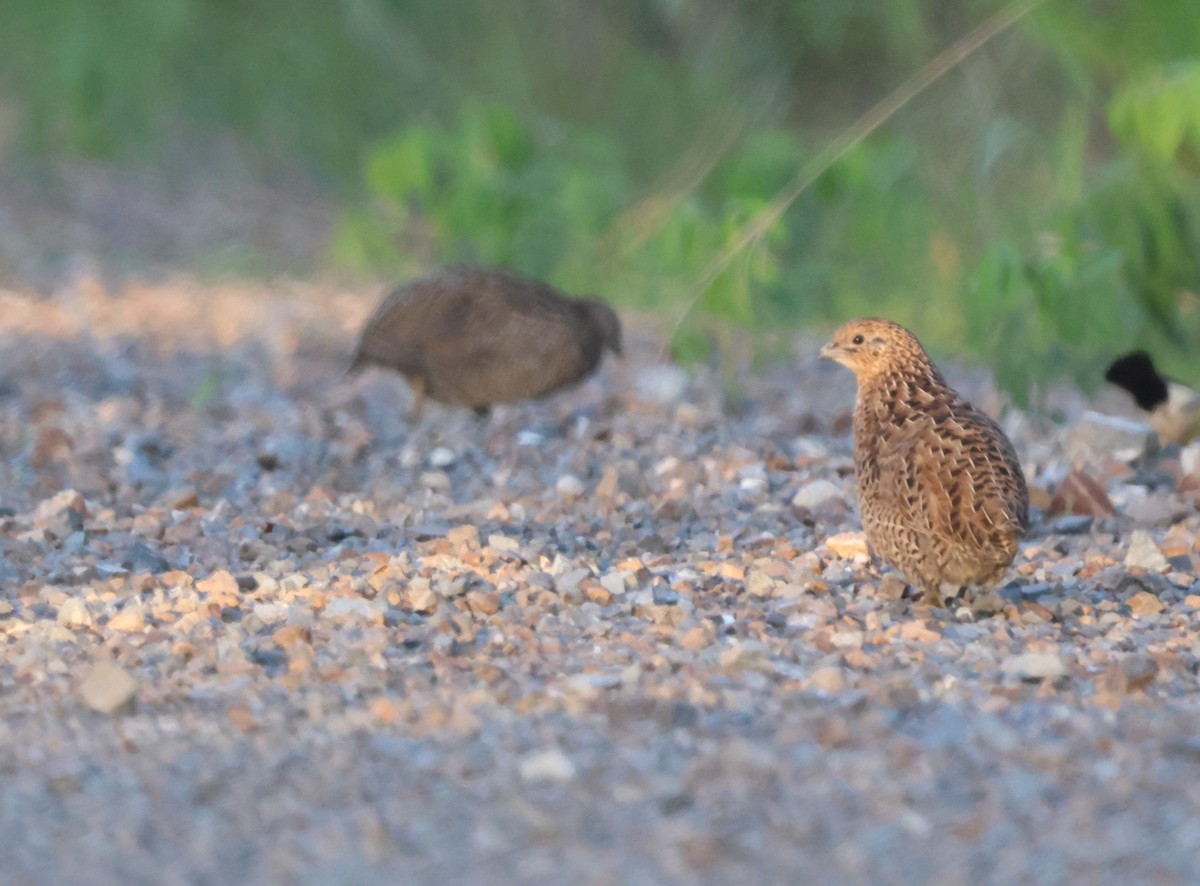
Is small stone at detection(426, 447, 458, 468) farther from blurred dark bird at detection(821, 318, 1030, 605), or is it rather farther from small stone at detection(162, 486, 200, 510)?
blurred dark bird at detection(821, 318, 1030, 605)

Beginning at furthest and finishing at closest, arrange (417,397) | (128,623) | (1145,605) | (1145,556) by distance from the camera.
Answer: (417,397) → (1145,556) → (1145,605) → (128,623)

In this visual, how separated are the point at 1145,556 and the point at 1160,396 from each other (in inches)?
67.4

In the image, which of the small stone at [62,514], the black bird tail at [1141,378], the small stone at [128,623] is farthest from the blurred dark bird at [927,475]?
the small stone at [62,514]

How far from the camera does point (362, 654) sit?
3.94 m

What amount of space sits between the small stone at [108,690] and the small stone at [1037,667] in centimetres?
179

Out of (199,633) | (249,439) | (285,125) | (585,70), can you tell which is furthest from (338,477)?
(285,125)

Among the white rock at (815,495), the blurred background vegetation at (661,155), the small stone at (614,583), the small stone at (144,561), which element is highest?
the blurred background vegetation at (661,155)

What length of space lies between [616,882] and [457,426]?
4535mm

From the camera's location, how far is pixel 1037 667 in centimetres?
378

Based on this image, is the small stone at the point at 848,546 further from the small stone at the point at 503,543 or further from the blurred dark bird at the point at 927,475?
the small stone at the point at 503,543

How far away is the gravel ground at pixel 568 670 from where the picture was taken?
2971mm

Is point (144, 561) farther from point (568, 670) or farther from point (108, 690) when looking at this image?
point (568, 670)

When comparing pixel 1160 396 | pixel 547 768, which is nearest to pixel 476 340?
pixel 1160 396

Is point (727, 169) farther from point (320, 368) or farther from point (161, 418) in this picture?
point (161, 418)
